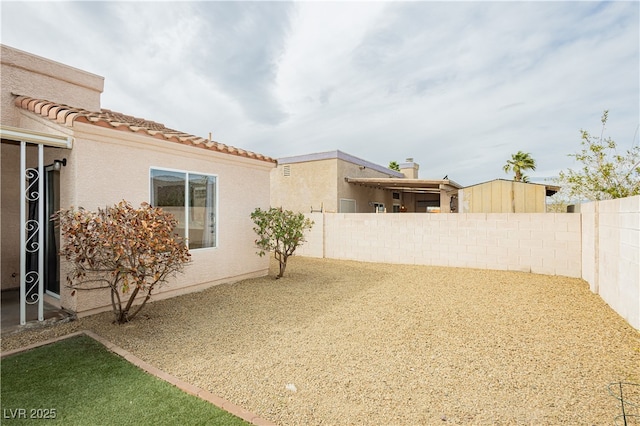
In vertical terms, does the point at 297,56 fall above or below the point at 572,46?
above

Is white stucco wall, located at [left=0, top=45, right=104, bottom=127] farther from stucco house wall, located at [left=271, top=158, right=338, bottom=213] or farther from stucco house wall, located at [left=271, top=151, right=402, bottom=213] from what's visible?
stucco house wall, located at [left=271, top=151, right=402, bottom=213]

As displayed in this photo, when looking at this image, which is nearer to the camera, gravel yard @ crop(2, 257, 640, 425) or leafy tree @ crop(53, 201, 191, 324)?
gravel yard @ crop(2, 257, 640, 425)

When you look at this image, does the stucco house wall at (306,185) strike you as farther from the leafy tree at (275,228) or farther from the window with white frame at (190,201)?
the window with white frame at (190,201)

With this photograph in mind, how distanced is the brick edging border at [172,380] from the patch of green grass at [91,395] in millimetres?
65

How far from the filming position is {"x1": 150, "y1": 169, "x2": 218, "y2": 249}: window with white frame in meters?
7.34

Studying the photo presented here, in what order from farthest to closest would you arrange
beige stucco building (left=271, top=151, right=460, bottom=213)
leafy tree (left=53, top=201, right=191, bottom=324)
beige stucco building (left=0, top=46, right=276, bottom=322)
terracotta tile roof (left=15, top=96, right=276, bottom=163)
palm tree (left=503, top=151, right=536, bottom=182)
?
palm tree (left=503, top=151, right=536, bottom=182) → beige stucco building (left=271, top=151, right=460, bottom=213) → beige stucco building (left=0, top=46, right=276, bottom=322) → terracotta tile roof (left=15, top=96, right=276, bottom=163) → leafy tree (left=53, top=201, right=191, bottom=324)

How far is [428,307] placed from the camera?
7.12 meters

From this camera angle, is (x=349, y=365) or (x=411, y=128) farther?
(x=411, y=128)

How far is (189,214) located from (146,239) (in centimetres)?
258

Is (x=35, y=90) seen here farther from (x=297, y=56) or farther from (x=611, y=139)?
(x=611, y=139)

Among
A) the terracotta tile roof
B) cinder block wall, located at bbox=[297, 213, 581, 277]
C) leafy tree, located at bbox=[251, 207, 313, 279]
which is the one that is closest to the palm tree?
cinder block wall, located at bbox=[297, 213, 581, 277]

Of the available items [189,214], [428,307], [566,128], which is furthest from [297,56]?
[566,128]

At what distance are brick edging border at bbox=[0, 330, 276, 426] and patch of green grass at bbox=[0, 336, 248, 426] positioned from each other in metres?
0.06

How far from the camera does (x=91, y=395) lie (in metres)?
3.54
